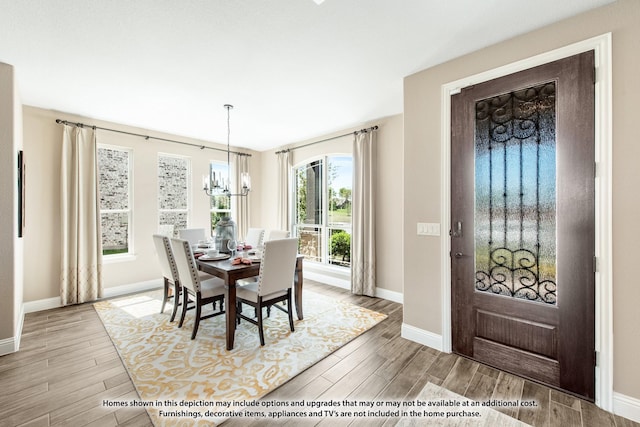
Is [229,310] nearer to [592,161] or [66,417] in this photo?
[66,417]

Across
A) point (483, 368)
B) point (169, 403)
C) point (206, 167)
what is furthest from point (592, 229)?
point (206, 167)

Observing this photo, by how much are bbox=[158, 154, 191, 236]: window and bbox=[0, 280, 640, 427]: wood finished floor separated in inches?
90.0

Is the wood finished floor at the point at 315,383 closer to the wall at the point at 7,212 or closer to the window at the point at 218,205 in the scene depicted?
the wall at the point at 7,212

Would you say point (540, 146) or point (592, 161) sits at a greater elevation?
point (540, 146)

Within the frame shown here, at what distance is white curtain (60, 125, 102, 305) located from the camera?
366 cm

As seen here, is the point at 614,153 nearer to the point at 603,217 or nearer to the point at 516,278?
the point at 603,217

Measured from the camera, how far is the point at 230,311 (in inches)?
102

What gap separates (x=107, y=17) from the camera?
1893 millimetres

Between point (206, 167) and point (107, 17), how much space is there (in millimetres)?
3437

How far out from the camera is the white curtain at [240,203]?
5613 millimetres

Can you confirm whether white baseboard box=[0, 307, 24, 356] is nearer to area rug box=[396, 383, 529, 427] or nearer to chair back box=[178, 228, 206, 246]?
chair back box=[178, 228, 206, 246]

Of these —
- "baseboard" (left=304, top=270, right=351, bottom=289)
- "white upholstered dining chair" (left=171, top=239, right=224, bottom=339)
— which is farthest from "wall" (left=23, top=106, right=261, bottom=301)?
"baseboard" (left=304, top=270, right=351, bottom=289)

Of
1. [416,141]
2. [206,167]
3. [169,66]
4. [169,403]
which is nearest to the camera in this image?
[169,403]

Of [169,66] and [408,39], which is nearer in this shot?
[408,39]
